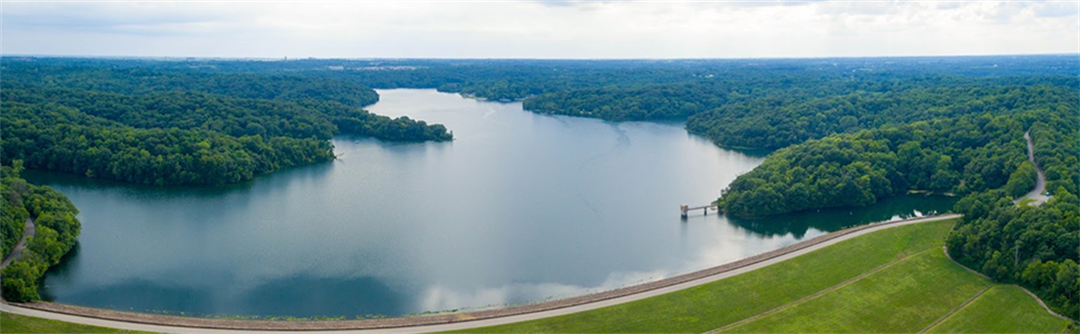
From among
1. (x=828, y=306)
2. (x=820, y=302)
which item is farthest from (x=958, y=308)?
(x=820, y=302)

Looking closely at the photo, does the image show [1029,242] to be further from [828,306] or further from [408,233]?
[408,233]

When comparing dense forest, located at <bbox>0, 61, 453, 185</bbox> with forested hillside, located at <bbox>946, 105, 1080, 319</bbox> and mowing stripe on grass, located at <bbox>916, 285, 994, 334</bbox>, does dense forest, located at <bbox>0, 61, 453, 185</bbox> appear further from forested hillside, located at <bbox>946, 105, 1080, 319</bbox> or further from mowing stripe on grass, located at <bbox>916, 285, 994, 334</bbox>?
forested hillside, located at <bbox>946, 105, 1080, 319</bbox>

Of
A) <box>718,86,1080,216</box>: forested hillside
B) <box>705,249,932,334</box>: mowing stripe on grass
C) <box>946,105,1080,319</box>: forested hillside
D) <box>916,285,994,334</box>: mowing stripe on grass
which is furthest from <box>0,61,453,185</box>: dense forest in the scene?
<box>946,105,1080,319</box>: forested hillside

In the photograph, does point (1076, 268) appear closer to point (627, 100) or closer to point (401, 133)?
point (401, 133)

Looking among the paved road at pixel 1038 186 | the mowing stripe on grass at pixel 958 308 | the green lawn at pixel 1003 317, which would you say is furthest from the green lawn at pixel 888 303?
the paved road at pixel 1038 186

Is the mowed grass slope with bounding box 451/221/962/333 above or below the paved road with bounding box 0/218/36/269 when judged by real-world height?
below

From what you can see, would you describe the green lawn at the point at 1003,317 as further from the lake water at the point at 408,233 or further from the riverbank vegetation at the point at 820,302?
the lake water at the point at 408,233
